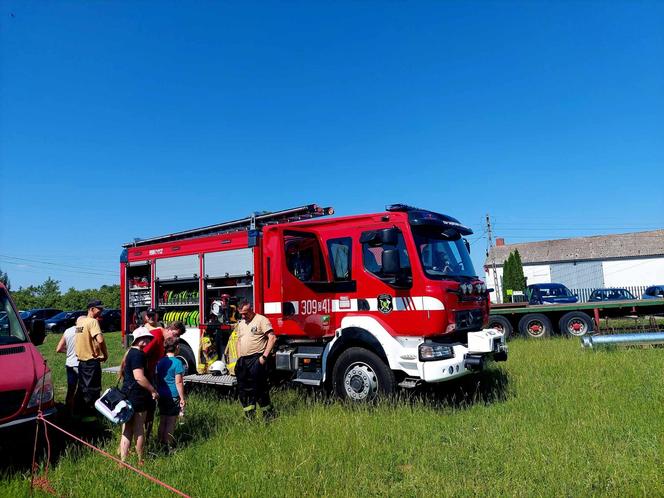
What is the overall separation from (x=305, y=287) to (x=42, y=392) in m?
3.74

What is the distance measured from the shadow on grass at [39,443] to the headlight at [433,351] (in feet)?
13.5

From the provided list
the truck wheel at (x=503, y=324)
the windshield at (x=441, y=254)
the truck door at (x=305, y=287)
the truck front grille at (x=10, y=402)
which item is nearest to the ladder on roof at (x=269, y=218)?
the truck door at (x=305, y=287)

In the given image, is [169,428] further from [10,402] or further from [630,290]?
[630,290]

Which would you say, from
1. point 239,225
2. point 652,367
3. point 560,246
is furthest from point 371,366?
point 560,246

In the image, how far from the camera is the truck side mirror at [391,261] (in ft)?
22.1

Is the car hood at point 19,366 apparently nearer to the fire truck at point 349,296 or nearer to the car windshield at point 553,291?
the fire truck at point 349,296

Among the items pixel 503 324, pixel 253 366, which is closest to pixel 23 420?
pixel 253 366

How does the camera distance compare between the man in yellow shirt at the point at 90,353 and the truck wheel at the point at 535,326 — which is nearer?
the man in yellow shirt at the point at 90,353

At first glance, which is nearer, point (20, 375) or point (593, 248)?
point (20, 375)

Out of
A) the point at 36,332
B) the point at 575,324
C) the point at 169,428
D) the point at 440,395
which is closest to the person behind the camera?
the point at 169,428

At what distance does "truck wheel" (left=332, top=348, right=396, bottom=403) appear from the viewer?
689cm

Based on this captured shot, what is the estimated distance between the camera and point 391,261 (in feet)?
22.1

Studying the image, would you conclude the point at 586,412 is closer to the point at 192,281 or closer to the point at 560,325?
the point at 192,281

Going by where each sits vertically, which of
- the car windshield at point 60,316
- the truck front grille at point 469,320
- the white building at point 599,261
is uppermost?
the white building at point 599,261
